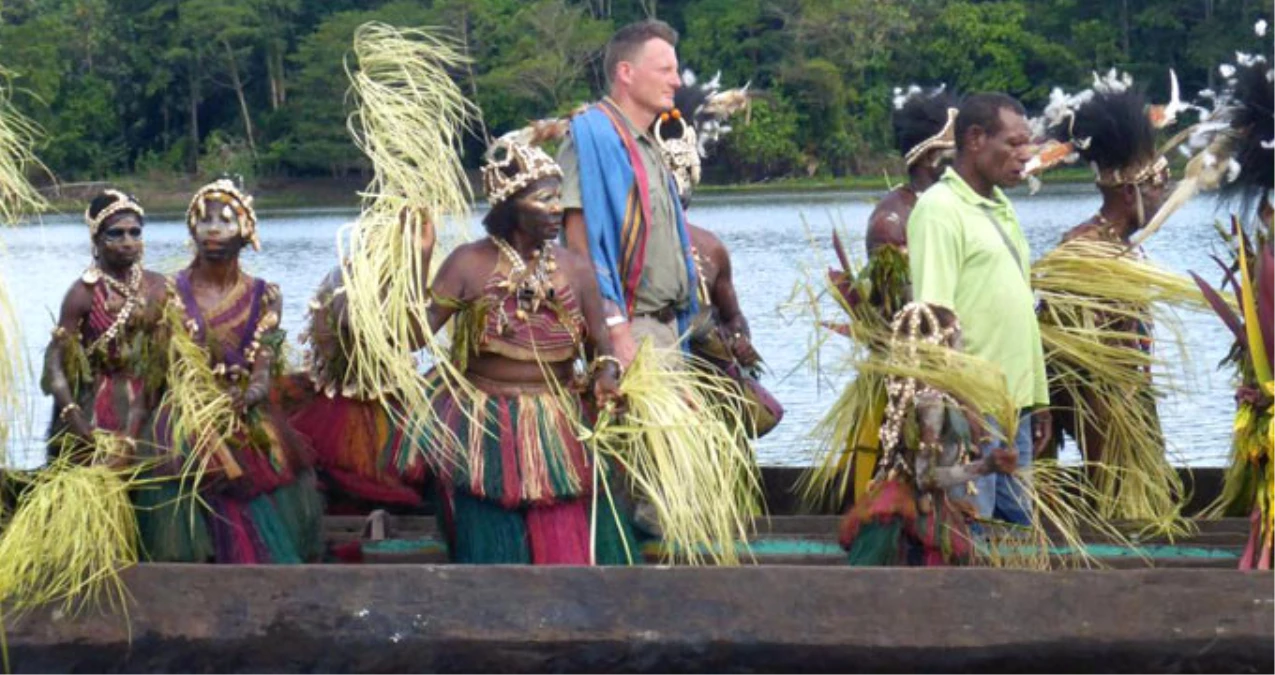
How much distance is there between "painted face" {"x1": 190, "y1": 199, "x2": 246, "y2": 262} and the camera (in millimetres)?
6887

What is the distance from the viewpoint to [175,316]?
679 cm

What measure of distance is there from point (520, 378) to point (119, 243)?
121 centimetres

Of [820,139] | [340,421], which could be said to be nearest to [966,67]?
[820,139]

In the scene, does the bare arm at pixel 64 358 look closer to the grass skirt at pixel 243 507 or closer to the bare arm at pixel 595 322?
the grass skirt at pixel 243 507

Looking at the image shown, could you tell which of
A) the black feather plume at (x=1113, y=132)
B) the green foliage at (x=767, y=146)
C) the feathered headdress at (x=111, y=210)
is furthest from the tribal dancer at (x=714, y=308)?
the green foliage at (x=767, y=146)

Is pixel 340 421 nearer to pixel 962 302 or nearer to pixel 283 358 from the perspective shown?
pixel 283 358

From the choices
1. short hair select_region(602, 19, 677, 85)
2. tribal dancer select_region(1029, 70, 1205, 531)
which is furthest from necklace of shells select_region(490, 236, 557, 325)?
tribal dancer select_region(1029, 70, 1205, 531)

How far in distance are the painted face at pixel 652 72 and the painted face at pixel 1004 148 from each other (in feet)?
3.43

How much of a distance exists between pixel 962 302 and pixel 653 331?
1.16 metres

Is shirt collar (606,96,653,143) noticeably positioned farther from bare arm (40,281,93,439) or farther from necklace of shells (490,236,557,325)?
bare arm (40,281,93,439)

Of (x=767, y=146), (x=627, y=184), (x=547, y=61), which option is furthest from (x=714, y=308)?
(x=767, y=146)

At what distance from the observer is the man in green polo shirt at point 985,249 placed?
6230 millimetres

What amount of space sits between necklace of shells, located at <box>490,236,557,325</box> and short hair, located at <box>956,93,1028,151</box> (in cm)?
115

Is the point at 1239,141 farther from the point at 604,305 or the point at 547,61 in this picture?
the point at 547,61
